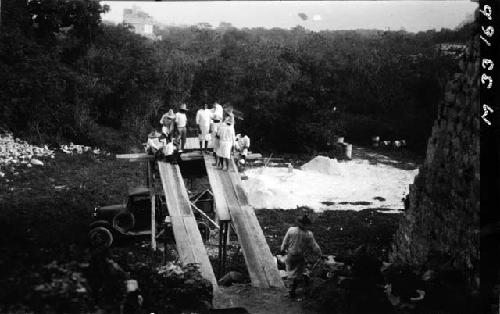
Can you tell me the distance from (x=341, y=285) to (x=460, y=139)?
9.80 feet

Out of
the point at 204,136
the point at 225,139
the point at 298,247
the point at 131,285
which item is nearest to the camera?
the point at 131,285

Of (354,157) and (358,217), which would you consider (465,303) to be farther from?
(354,157)

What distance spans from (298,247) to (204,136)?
668cm

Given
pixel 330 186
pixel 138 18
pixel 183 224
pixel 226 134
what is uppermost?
pixel 138 18

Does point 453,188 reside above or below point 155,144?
above

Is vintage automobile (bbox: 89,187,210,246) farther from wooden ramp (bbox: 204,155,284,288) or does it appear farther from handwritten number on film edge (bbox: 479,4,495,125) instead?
handwritten number on film edge (bbox: 479,4,495,125)

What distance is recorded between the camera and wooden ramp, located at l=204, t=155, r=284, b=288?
9.32 meters

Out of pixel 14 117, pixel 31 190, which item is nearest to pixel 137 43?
pixel 14 117

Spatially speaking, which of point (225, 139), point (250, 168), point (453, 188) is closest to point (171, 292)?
point (453, 188)

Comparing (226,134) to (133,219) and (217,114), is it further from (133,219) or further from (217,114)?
(133,219)

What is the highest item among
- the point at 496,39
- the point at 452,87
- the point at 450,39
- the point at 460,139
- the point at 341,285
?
the point at 450,39

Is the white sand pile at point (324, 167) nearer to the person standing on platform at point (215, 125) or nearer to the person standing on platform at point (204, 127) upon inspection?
the person standing on platform at point (215, 125)

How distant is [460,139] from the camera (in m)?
7.70

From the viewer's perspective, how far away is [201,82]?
1452 inches
